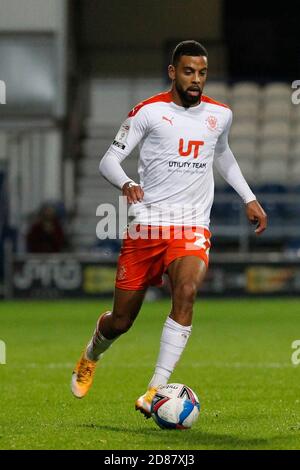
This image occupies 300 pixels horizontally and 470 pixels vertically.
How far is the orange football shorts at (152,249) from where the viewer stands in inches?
316

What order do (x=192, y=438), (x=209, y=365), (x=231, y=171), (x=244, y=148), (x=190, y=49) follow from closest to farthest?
(x=192, y=438)
(x=190, y=49)
(x=231, y=171)
(x=209, y=365)
(x=244, y=148)

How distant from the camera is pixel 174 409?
7.45 metres

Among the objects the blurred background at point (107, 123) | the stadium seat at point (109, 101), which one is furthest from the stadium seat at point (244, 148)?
the stadium seat at point (109, 101)

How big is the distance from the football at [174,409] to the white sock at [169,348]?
18 centimetres

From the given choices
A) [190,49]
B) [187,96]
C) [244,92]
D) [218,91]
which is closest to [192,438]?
[187,96]

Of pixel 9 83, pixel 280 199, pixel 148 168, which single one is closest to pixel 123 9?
pixel 9 83

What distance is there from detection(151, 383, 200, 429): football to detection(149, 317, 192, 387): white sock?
18 centimetres

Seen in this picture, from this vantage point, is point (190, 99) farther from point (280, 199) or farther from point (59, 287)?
point (280, 199)

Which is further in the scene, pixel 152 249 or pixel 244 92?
pixel 244 92

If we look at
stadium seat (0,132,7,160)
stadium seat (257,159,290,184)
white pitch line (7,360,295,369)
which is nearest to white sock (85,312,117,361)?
white pitch line (7,360,295,369)

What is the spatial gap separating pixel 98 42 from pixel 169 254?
20.7 meters

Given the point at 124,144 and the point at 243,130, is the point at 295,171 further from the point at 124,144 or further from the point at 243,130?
the point at 124,144

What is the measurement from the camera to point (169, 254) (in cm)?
799

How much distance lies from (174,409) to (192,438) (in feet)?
1.12
